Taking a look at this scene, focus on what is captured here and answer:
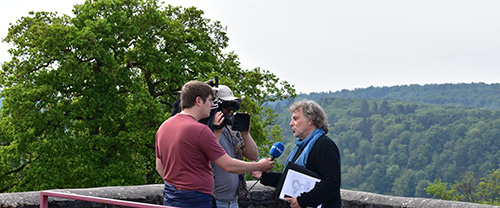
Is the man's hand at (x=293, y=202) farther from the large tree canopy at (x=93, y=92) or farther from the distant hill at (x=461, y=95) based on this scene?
the distant hill at (x=461, y=95)

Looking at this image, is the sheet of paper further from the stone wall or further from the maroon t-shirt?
the stone wall

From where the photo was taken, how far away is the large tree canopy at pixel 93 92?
2064cm

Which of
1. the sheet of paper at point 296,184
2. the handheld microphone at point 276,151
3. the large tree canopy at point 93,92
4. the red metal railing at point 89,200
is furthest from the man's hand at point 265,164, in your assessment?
the large tree canopy at point 93,92

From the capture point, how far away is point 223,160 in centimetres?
344

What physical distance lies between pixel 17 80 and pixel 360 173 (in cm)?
7962

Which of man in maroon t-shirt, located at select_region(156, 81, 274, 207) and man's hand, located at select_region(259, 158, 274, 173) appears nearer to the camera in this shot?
man in maroon t-shirt, located at select_region(156, 81, 274, 207)

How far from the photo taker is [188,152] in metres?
3.41

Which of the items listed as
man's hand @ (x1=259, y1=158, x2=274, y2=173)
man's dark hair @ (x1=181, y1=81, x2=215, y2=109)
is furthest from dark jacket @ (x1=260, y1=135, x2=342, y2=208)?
man's dark hair @ (x1=181, y1=81, x2=215, y2=109)

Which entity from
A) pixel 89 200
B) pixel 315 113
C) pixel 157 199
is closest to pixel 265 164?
pixel 315 113

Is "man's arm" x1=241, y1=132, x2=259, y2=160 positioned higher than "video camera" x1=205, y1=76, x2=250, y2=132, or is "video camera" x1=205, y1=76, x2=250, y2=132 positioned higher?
"video camera" x1=205, y1=76, x2=250, y2=132

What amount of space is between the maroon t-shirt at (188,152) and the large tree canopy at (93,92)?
1719 centimetres

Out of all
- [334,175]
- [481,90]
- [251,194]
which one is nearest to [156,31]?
[251,194]

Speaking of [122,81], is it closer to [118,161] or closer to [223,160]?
[118,161]

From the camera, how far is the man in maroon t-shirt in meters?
3.39
